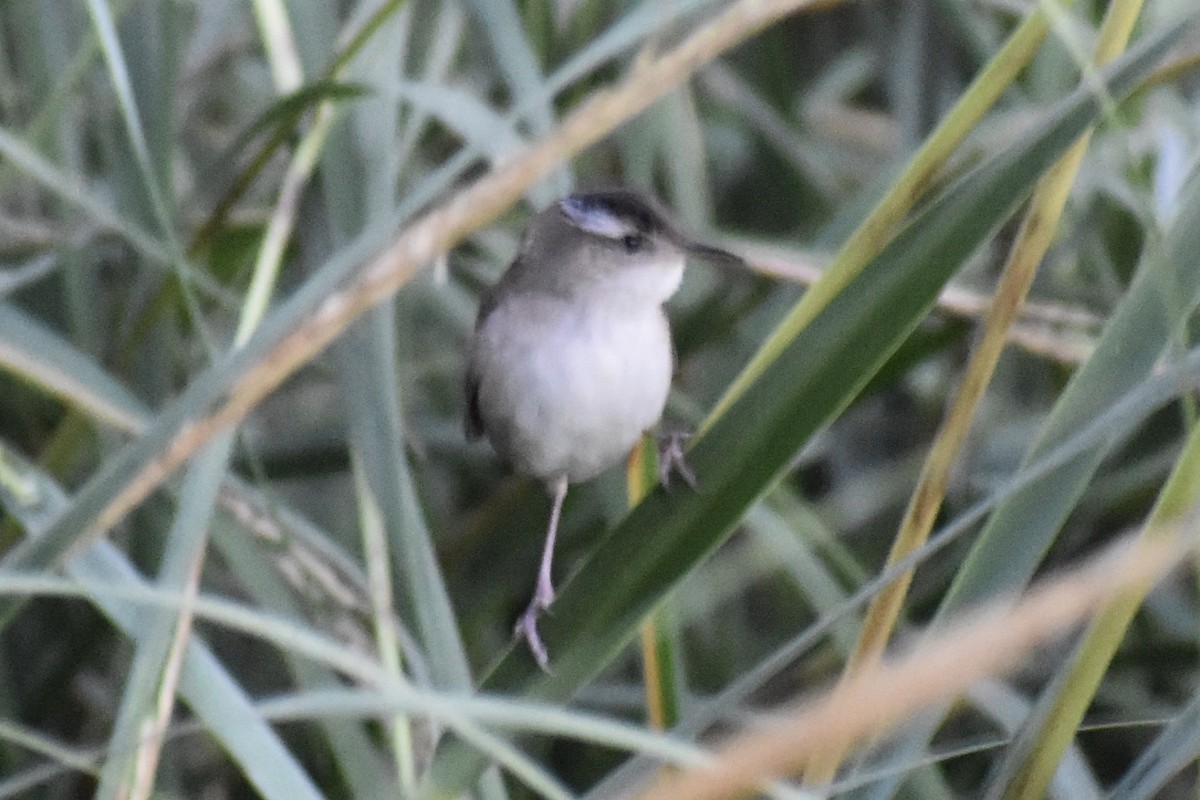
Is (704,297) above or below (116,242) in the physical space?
below

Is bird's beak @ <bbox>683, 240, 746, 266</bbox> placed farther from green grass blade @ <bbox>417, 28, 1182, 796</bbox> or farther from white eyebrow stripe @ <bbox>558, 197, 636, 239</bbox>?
green grass blade @ <bbox>417, 28, 1182, 796</bbox>

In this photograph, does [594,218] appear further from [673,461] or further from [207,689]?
[207,689]

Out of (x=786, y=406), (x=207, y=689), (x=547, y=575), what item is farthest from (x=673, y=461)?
(x=547, y=575)

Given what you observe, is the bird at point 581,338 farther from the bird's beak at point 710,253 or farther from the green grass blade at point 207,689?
the green grass blade at point 207,689

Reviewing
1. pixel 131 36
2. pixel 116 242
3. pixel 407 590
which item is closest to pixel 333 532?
pixel 116 242

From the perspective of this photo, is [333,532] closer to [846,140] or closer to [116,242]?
[116,242]

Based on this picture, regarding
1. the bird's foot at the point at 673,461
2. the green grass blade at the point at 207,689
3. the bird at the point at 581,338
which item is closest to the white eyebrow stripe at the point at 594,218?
the bird at the point at 581,338

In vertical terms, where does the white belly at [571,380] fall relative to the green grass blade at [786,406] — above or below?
below
